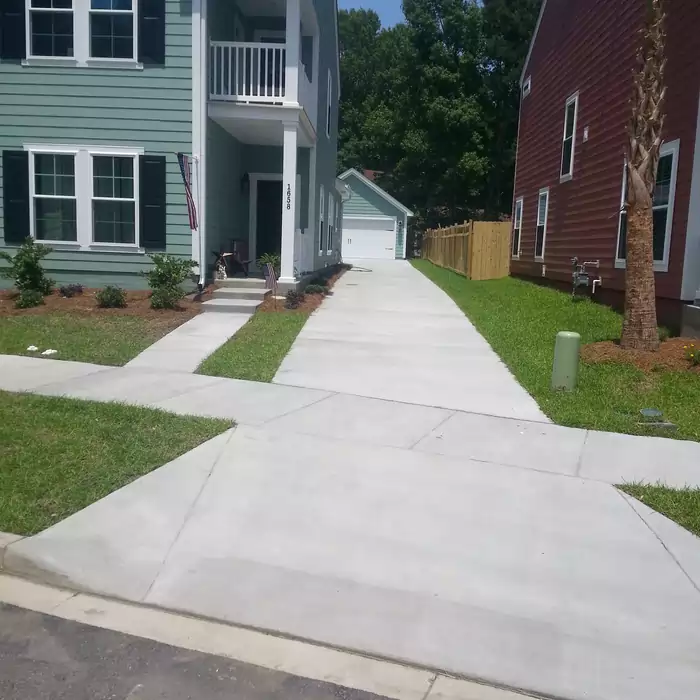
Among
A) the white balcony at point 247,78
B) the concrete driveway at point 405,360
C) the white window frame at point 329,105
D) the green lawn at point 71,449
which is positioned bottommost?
the green lawn at point 71,449

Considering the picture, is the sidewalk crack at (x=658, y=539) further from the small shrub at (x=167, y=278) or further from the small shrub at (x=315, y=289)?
the small shrub at (x=315, y=289)

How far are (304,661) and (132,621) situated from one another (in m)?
0.97

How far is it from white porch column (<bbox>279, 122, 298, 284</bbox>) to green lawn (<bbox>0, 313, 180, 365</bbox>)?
265cm

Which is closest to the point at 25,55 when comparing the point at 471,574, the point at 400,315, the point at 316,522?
the point at 400,315

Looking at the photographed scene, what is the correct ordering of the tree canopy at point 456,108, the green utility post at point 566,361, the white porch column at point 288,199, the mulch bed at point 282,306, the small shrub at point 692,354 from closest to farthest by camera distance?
1. the green utility post at point 566,361
2. the small shrub at point 692,354
3. the mulch bed at point 282,306
4. the white porch column at point 288,199
5. the tree canopy at point 456,108

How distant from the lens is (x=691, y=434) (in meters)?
6.68

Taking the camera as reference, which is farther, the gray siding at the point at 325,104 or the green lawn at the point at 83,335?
the gray siding at the point at 325,104

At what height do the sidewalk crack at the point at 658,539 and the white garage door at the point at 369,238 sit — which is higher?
the white garage door at the point at 369,238

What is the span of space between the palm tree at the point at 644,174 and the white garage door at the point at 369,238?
110 feet

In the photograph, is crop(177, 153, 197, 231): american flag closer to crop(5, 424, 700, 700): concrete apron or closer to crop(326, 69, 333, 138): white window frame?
crop(5, 424, 700, 700): concrete apron

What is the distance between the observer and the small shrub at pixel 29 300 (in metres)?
12.5

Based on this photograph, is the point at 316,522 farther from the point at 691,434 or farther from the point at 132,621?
the point at 691,434

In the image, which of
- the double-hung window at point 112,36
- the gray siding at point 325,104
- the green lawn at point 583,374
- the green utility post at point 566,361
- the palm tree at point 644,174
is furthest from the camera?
the gray siding at point 325,104

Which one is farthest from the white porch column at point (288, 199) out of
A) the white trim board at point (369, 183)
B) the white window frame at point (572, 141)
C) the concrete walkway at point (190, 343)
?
the white trim board at point (369, 183)
